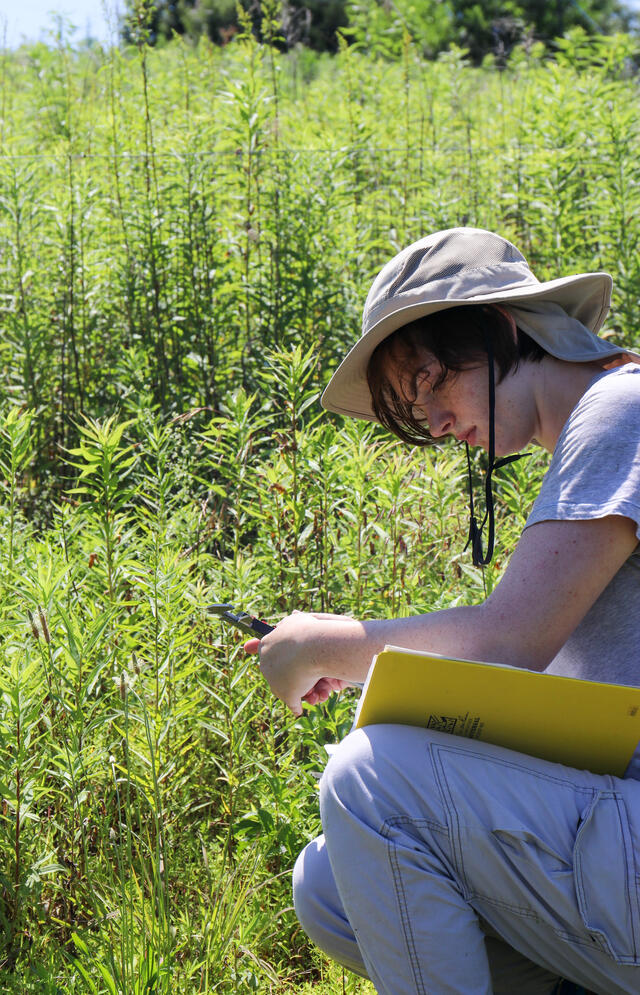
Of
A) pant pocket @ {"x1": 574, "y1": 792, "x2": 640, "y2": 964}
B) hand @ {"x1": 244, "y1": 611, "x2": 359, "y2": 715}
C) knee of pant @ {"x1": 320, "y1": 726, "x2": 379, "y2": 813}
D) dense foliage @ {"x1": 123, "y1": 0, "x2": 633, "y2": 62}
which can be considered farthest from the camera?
dense foliage @ {"x1": 123, "y1": 0, "x2": 633, "y2": 62}

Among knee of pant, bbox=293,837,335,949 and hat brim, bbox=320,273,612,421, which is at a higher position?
hat brim, bbox=320,273,612,421

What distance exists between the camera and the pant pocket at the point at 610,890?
144 centimetres

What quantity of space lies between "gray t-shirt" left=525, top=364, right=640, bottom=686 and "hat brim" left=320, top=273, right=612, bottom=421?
17 cm

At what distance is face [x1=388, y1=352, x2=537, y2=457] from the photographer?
1757 mm

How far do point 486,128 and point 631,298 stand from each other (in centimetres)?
313

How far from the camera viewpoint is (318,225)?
470 cm

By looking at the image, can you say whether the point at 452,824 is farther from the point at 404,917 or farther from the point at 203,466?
the point at 203,466

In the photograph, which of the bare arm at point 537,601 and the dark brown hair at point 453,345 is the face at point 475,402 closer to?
the dark brown hair at point 453,345

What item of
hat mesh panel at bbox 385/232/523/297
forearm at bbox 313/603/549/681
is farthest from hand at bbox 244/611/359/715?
hat mesh panel at bbox 385/232/523/297

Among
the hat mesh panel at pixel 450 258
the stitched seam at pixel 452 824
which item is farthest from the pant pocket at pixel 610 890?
the hat mesh panel at pixel 450 258

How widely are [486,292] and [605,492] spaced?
455 millimetres

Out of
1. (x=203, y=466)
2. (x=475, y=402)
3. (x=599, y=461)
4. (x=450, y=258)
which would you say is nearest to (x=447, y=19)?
(x=203, y=466)

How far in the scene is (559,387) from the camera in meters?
1.75

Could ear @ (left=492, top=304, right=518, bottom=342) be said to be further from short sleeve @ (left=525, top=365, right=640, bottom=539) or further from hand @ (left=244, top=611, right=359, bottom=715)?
hand @ (left=244, top=611, right=359, bottom=715)
